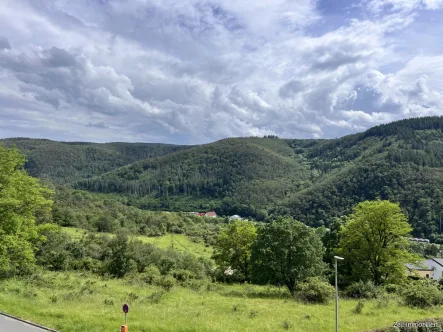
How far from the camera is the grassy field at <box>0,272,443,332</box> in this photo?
14992 millimetres

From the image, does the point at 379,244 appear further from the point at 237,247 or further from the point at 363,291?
the point at 237,247

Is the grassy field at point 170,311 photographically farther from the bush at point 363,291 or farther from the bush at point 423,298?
the bush at point 363,291

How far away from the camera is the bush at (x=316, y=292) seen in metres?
23.4

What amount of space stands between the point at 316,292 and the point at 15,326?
1836 centimetres

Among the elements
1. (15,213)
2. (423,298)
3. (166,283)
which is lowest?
(166,283)

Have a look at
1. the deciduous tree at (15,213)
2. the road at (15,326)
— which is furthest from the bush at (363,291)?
the deciduous tree at (15,213)

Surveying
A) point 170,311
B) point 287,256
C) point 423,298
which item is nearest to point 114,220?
point 287,256

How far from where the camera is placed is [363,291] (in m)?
27.4

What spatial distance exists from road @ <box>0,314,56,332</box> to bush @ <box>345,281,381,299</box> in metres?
23.4

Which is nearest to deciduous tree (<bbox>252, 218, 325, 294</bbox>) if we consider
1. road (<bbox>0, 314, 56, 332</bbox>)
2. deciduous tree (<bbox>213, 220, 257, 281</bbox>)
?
deciduous tree (<bbox>213, 220, 257, 281</bbox>)

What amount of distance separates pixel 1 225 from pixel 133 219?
86.5 m

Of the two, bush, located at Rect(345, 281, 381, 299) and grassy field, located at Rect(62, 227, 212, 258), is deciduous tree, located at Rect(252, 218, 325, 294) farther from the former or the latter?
grassy field, located at Rect(62, 227, 212, 258)

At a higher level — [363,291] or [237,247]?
[237,247]

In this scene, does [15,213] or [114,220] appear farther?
[114,220]
